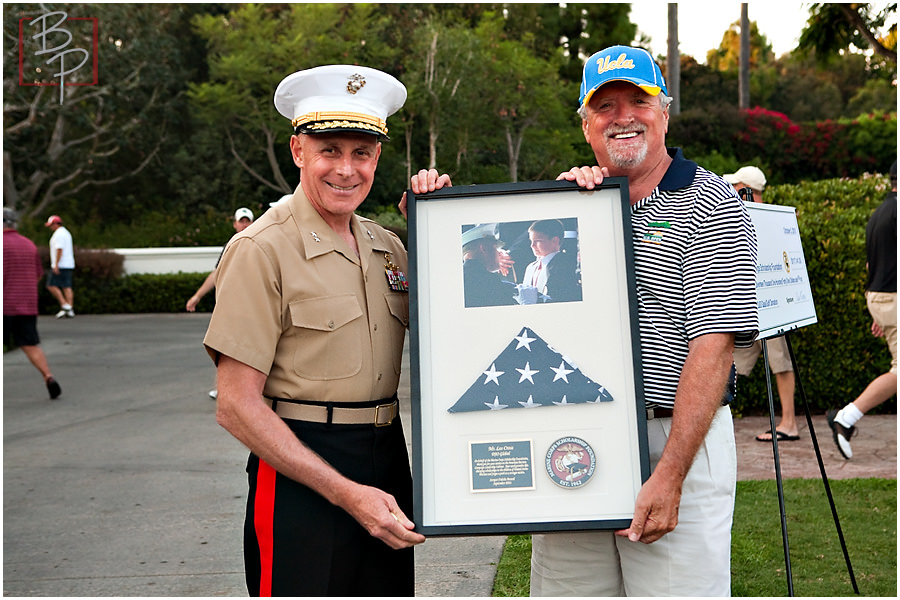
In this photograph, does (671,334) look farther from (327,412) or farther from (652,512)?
(327,412)

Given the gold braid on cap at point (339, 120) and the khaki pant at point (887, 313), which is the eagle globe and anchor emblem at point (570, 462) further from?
the khaki pant at point (887, 313)

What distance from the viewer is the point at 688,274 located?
265 cm

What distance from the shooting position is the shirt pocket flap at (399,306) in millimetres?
2930

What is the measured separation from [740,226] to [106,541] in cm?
453

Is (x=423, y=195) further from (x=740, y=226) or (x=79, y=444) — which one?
(x=79, y=444)

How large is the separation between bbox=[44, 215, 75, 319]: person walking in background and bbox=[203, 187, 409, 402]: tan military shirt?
1791 cm

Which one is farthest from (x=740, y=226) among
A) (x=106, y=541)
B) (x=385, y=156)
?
(x=385, y=156)

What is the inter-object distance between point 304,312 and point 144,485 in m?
4.84

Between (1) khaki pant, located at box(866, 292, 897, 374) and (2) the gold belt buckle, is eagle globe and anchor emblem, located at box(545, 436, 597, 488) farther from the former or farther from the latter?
(1) khaki pant, located at box(866, 292, 897, 374)

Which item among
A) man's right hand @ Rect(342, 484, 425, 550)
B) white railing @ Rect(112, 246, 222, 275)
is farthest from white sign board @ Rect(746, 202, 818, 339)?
white railing @ Rect(112, 246, 222, 275)

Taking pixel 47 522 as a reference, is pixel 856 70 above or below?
above

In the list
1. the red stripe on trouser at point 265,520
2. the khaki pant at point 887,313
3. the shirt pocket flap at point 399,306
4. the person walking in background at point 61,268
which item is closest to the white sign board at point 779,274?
the shirt pocket flap at point 399,306

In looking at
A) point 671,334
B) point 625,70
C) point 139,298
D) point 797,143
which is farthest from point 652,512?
point 797,143

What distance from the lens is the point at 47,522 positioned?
614 cm
